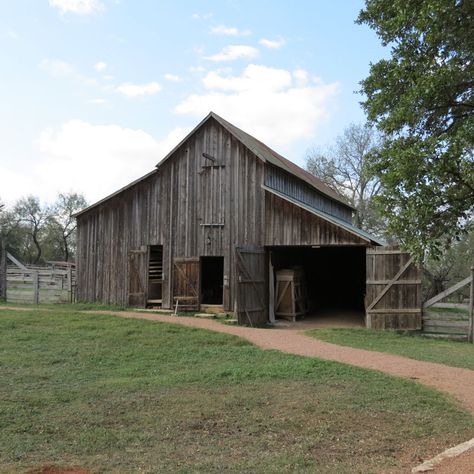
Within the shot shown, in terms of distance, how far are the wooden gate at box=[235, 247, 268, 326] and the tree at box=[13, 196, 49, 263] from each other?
1920 inches

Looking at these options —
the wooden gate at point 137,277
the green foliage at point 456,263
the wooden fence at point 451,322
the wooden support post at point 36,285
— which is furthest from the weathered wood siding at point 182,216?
the green foliage at point 456,263

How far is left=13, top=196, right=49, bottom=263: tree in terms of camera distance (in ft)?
203

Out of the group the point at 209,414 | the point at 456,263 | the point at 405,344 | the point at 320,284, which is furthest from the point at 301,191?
the point at 209,414

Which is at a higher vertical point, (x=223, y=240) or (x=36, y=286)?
(x=223, y=240)

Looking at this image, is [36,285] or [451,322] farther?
[36,285]

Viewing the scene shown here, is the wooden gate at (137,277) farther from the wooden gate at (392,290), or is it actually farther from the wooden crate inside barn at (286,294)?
the wooden gate at (392,290)

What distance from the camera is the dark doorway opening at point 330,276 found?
913 inches

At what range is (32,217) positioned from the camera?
206 feet

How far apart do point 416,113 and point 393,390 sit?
4.64 metres

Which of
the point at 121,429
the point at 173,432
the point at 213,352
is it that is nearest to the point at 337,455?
the point at 173,432

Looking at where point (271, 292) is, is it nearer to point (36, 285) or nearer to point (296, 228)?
point (296, 228)

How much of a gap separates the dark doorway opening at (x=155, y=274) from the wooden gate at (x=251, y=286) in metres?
4.51

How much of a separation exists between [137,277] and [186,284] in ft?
7.76

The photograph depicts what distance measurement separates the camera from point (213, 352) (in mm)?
12070
